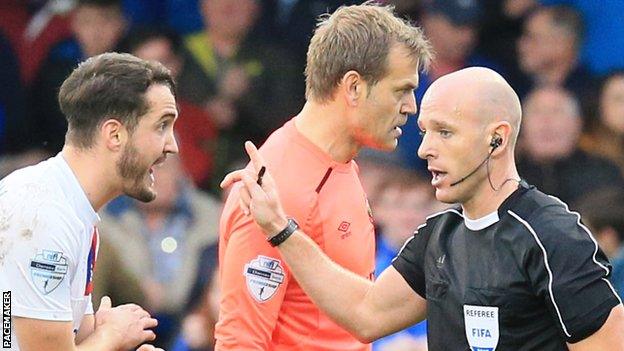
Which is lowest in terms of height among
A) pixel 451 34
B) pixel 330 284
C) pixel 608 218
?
pixel 608 218

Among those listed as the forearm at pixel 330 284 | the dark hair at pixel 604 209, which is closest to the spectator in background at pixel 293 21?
the dark hair at pixel 604 209

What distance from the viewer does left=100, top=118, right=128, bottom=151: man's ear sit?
4273mm

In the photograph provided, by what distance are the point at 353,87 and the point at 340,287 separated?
2.31ft

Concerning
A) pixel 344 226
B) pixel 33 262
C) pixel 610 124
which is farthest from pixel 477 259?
pixel 610 124

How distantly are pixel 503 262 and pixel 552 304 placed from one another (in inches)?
8.3

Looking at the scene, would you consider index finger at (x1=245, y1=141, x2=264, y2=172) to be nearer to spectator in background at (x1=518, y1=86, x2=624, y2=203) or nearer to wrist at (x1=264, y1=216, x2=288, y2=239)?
wrist at (x1=264, y1=216, x2=288, y2=239)

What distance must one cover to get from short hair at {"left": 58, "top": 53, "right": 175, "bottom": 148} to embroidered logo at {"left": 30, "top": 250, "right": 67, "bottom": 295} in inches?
18.0

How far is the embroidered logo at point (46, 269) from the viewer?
3938 millimetres

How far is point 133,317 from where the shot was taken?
14.1ft

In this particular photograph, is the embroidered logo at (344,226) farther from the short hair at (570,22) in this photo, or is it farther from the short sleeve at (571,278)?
the short hair at (570,22)

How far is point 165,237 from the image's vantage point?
7.48 metres

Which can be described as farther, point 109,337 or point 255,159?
point 109,337

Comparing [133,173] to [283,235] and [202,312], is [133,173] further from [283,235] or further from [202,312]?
[202,312]

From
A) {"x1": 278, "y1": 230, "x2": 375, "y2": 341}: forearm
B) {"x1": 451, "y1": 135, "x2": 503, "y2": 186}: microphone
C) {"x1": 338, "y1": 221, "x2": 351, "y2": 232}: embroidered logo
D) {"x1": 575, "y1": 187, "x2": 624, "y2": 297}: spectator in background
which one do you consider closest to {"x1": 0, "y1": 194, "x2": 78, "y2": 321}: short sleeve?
{"x1": 278, "y1": 230, "x2": 375, "y2": 341}: forearm
